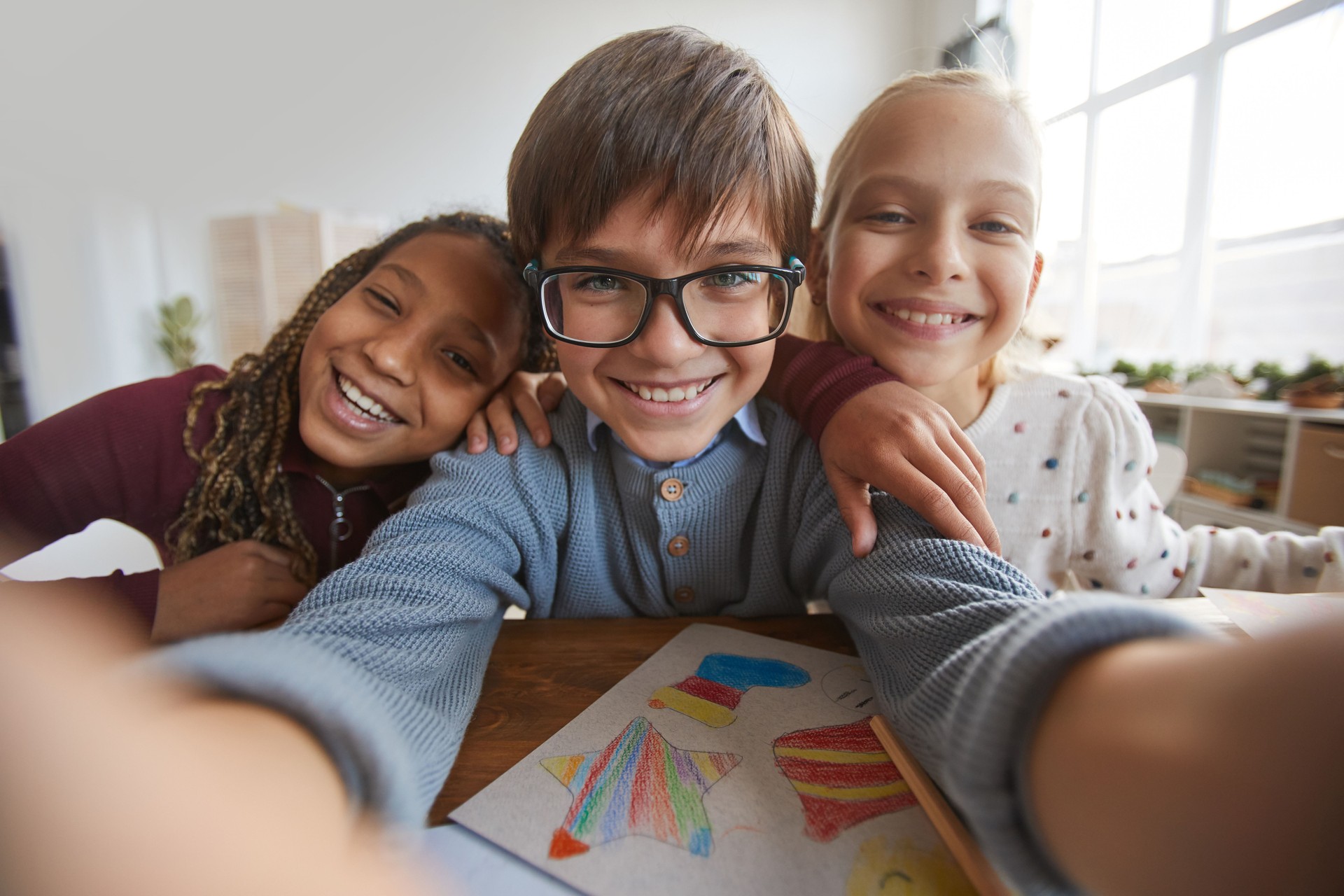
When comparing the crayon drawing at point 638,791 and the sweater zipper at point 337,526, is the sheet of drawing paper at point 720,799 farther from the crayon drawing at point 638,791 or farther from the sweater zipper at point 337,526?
the sweater zipper at point 337,526

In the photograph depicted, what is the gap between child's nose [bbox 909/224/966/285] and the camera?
2.31 ft

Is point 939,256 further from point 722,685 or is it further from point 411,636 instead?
point 411,636

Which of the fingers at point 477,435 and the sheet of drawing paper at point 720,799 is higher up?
the fingers at point 477,435

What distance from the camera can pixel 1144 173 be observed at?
325cm

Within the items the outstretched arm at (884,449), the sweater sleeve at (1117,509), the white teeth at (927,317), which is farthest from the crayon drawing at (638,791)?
the sweater sleeve at (1117,509)

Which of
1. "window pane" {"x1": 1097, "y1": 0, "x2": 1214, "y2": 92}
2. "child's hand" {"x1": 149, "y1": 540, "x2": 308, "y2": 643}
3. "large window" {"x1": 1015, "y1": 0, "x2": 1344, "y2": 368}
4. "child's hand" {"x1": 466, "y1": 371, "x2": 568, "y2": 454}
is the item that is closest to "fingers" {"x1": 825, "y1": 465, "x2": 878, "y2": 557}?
"child's hand" {"x1": 466, "y1": 371, "x2": 568, "y2": 454}

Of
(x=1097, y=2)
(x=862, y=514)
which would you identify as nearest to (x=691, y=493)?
(x=862, y=514)

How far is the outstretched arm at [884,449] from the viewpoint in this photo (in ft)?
1.68

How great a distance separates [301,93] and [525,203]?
429 centimetres

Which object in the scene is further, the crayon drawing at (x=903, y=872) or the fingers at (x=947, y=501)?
the fingers at (x=947, y=501)

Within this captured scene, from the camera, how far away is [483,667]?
1.77 ft

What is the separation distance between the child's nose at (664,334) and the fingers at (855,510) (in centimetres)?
18

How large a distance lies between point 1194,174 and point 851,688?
363cm

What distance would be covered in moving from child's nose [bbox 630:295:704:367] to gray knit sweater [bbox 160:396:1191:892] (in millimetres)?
157
